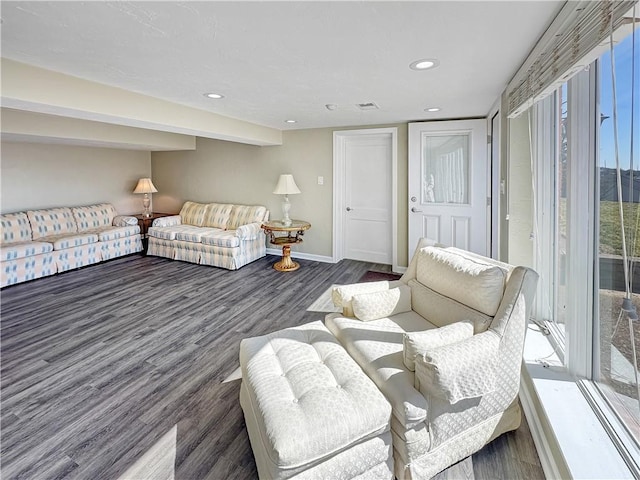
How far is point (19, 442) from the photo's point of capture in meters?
1.73

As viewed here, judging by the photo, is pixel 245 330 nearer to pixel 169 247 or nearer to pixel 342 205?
pixel 342 205

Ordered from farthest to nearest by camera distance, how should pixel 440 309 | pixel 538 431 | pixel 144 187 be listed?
pixel 144 187 < pixel 440 309 < pixel 538 431

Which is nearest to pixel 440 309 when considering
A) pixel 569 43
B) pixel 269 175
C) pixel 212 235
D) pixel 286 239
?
pixel 569 43

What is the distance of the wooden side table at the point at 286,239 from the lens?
4855mm

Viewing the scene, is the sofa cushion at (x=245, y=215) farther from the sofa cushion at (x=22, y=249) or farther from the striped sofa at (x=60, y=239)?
the sofa cushion at (x=22, y=249)

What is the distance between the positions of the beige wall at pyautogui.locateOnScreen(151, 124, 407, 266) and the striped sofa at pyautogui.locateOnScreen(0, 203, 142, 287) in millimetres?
1210

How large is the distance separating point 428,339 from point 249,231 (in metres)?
3.97

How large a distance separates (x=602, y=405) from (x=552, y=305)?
2.81ft

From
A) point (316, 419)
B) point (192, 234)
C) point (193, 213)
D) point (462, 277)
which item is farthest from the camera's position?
point (193, 213)

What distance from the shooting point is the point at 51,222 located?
16.4 ft

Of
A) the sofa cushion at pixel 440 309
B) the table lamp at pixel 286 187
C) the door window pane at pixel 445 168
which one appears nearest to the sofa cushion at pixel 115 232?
the table lamp at pixel 286 187

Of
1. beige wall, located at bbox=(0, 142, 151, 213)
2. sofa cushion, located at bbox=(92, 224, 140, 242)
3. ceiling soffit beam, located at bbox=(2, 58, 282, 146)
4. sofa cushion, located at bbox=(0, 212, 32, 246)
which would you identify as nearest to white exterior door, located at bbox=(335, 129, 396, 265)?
ceiling soffit beam, located at bbox=(2, 58, 282, 146)

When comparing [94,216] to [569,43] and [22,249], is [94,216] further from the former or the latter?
[569,43]

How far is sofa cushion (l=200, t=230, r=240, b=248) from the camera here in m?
4.89
